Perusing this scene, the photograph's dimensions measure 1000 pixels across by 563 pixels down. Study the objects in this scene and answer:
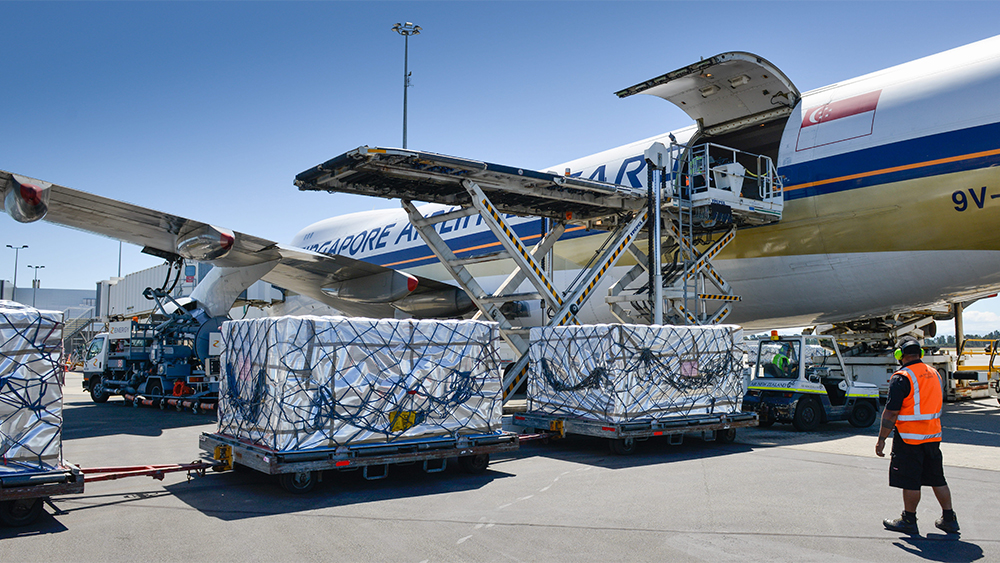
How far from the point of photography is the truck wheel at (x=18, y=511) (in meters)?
6.00

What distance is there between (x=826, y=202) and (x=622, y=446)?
238 inches

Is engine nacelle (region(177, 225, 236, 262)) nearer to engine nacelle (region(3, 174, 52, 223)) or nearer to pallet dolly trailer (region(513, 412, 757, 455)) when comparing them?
engine nacelle (region(3, 174, 52, 223))

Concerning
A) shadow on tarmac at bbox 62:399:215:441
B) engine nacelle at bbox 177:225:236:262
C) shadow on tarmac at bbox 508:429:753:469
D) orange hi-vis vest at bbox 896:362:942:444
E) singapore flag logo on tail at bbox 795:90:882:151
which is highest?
singapore flag logo on tail at bbox 795:90:882:151

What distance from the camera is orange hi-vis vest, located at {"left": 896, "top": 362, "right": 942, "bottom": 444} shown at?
236 inches

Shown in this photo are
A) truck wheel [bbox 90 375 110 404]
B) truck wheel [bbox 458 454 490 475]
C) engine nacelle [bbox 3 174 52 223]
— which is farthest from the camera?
truck wheel [bbox 90 375 110 404]

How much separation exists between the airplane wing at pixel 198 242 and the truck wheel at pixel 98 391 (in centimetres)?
705

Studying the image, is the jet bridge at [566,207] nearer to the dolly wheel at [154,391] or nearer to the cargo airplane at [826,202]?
the cargo airplane at [826,202]

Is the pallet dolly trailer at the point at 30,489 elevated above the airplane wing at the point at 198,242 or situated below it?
below

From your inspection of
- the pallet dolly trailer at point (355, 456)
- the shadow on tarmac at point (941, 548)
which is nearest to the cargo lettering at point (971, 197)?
the shadow on tarmac at point (941, 548)

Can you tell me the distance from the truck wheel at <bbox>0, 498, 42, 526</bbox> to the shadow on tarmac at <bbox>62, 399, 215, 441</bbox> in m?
7.12

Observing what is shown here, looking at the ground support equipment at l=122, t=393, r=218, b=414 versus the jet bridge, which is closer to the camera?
the jet bridge

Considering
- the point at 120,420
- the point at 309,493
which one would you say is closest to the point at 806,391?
the point at 309,493

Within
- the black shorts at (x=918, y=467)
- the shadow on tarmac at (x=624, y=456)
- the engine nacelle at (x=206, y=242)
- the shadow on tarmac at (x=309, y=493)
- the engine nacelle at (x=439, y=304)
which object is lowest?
the shadow on tarmac at (x=309, y=493)

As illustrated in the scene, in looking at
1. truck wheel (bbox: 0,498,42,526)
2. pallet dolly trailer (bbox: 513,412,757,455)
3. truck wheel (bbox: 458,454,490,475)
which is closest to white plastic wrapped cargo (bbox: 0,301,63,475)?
truck wheel (bbox: 0,498,42,526)
